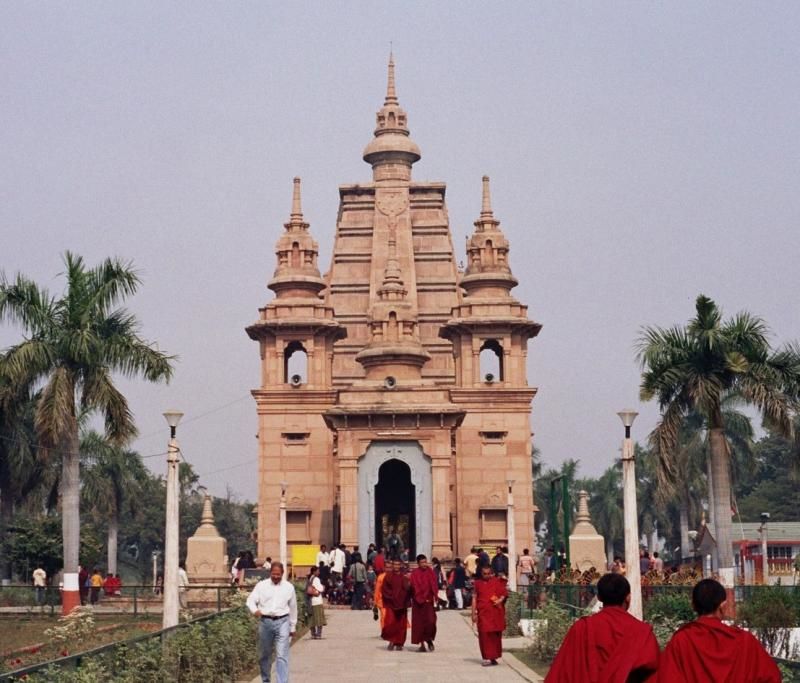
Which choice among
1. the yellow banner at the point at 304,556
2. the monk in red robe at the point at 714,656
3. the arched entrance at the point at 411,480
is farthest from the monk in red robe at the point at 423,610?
the yellow banner at the point at 304,556

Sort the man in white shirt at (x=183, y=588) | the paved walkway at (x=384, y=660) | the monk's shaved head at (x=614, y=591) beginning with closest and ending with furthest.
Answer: the monk's shaved head at (x=614, y=591)
the paved walkway at (x=384, y=660)
the man in white shirt at (x=183, y=588)

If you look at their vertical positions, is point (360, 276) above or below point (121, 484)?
above

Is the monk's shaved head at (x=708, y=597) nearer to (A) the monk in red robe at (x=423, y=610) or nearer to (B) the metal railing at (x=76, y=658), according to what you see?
(B) the metal railing at (x=76, y=658)

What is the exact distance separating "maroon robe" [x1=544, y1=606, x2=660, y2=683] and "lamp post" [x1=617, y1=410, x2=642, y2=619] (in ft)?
35.8

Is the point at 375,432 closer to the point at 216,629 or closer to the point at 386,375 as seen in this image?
the point at 386,375

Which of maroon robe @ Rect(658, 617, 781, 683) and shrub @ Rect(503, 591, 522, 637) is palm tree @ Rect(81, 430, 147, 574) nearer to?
shrub @ Rect(503, 591, 522, 637)

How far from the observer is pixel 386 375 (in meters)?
55.2

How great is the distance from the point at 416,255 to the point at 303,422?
1133cm

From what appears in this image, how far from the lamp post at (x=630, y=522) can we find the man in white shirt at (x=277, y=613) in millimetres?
5176

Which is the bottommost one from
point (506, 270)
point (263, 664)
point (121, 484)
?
point (263, 664)

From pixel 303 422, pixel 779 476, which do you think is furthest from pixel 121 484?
pixel 779 476

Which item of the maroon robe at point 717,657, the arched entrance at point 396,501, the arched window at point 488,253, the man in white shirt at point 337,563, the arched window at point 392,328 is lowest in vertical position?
the maroon robe at point 717,657

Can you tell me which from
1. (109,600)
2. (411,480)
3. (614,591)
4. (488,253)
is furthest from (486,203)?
(614,591)

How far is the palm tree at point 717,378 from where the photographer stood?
34.5 meters
